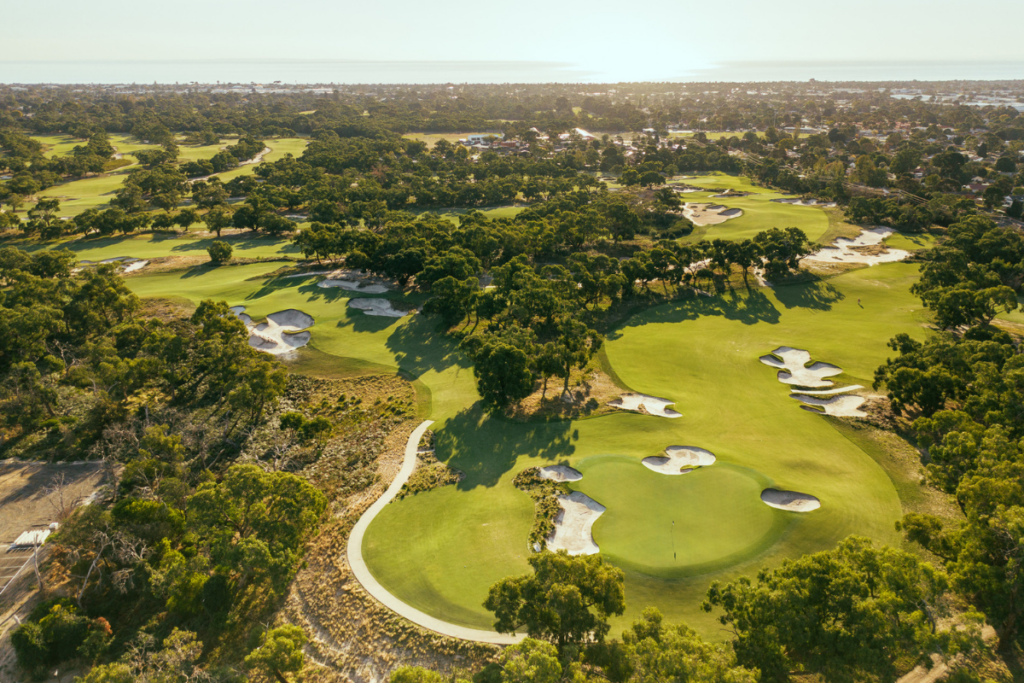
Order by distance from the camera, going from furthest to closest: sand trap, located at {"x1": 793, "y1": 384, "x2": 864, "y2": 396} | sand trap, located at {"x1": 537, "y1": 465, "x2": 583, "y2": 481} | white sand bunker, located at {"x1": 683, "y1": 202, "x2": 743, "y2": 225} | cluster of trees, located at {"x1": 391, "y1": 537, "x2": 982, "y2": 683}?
white sand bunker, located at {"x1": 683, "y1": 202, "x2": 743, "y2": 225} → sand trap, located at {"x1": 793, "y1": 384, "x2": 864, "y2": 396} → sand trap, located at {"x1": 537, "y1": 465, "x2": 583, "y2": 481} → cluster of trees, located at {"x1": 391, "y1": 537, "x2": 982, "y2": 683}

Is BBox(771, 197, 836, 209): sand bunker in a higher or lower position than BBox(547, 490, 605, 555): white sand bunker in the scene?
higher

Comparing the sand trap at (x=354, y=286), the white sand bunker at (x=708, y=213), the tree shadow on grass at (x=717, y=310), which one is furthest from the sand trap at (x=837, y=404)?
the white sand bunker at (x=708, y=213)

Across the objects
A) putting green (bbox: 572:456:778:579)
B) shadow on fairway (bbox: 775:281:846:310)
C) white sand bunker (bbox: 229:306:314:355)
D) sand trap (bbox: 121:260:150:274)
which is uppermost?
sand trap (bbox: 121:260:150:274)

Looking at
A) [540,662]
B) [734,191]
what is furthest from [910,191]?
[540,662]

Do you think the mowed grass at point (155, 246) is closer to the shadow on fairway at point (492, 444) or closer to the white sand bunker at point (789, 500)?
the shadow on fairway at point (492, 444)

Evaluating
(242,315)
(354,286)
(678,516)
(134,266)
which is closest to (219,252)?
(134,266)

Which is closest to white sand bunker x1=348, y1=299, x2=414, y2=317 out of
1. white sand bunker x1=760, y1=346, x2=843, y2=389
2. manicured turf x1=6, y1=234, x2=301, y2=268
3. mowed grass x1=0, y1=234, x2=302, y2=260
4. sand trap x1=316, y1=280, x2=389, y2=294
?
sand trap x1=316, y1=280, x2=389, y2=294

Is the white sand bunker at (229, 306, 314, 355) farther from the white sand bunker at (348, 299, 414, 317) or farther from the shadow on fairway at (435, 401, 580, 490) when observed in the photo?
the shadow on fairway at (435, 401, 580, 490)

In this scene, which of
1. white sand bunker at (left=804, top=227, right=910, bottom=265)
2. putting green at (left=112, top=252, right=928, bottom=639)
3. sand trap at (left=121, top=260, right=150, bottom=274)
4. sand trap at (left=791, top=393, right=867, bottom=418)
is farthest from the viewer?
white sand bunker at (left=804, top=227, right=910, bottom=265)
